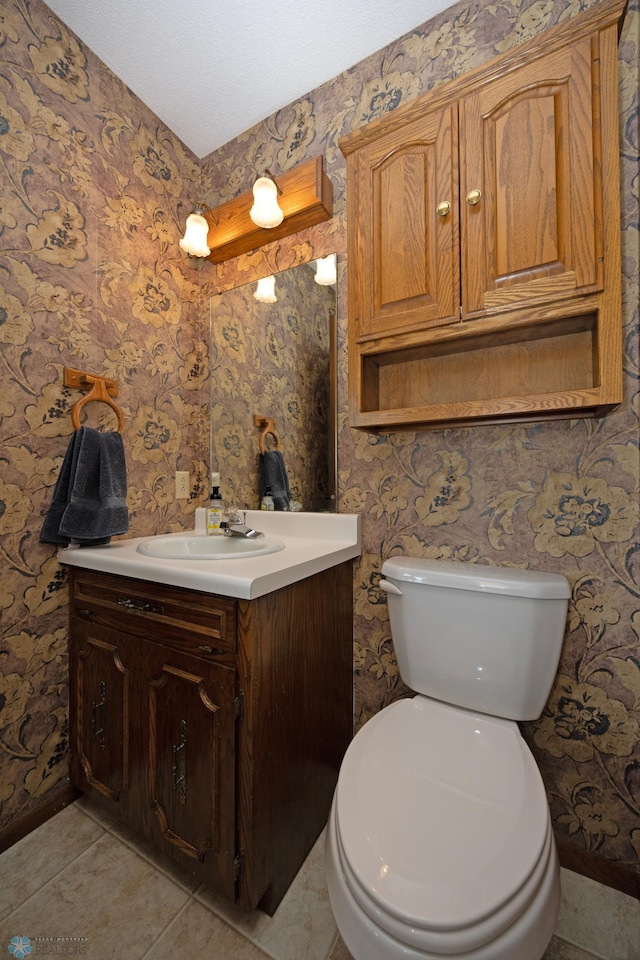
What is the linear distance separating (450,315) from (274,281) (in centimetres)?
81

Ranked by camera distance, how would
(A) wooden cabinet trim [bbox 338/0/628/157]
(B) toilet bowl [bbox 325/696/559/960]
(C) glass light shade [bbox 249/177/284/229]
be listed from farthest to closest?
1. (C) glass light shade [bbox 249/177/284/229]
2. (A) wooden cabinet trim [bbox 338/0/628/157]
3. (B) toilet bowl [bbox 325/696/559/960]

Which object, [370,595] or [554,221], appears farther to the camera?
[370,595]

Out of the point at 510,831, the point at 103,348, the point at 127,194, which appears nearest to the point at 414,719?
the point at 510,831

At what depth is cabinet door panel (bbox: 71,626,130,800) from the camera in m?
1.08

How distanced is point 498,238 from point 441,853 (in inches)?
49.7

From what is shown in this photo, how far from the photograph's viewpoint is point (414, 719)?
0.96m

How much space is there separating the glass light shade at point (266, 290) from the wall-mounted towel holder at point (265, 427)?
1.50 feet

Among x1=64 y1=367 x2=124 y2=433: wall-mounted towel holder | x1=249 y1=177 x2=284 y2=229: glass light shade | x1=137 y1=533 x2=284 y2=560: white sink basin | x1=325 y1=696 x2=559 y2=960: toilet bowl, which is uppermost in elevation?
x1=249 y1=177 x2=284 y2=229: glass light shade

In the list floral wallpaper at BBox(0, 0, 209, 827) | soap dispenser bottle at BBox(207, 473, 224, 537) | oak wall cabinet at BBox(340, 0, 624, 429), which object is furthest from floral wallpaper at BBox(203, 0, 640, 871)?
floral wallpaper at BBox(0, 0, 209, 827)

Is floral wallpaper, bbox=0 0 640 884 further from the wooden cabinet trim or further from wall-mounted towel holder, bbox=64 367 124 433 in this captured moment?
the wooden cabinet trim

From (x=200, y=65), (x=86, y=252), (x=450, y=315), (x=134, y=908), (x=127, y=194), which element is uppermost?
(x=200, y=65)

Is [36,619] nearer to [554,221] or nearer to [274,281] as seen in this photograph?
[274,281]

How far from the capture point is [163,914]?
95 cm

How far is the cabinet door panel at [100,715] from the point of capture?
1082 mm
